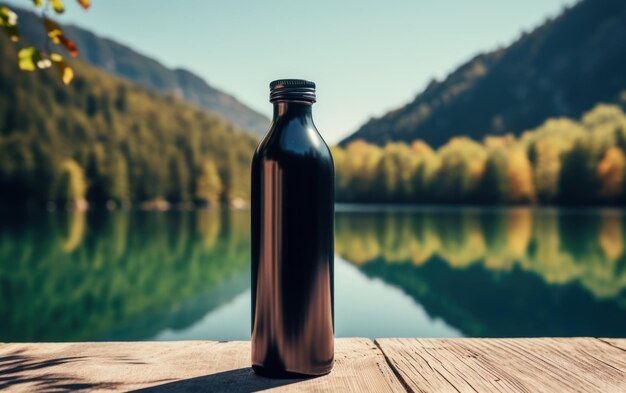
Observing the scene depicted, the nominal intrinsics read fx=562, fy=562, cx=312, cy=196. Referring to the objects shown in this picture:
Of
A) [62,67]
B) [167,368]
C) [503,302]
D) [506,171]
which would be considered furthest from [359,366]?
[506,171]

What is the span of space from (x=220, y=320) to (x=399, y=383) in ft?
61.0

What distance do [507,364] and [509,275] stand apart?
24057 mm

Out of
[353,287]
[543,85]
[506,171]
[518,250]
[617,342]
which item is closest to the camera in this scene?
[617,342]

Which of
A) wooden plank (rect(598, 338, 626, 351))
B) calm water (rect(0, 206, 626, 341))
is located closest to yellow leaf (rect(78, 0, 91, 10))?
wooden plank (rect(598, 338, 626, 351))

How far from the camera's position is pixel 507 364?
75.1 inches

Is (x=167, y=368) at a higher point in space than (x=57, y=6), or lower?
lower

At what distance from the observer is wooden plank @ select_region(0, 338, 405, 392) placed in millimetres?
1682

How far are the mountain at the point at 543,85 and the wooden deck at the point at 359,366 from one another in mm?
171651

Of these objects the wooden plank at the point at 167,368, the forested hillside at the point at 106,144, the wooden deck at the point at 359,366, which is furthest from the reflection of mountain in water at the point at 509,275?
the forested hillside at the point at 106,144

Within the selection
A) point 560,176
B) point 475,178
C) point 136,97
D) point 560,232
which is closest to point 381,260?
point 560,232

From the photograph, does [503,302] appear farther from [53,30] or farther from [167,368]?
[53,30]

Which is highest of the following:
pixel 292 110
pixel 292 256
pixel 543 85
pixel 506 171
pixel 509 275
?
pixel 543 85

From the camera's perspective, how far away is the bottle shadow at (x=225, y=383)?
5.41 feet

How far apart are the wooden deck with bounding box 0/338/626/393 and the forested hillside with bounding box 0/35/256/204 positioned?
91.3 meters
